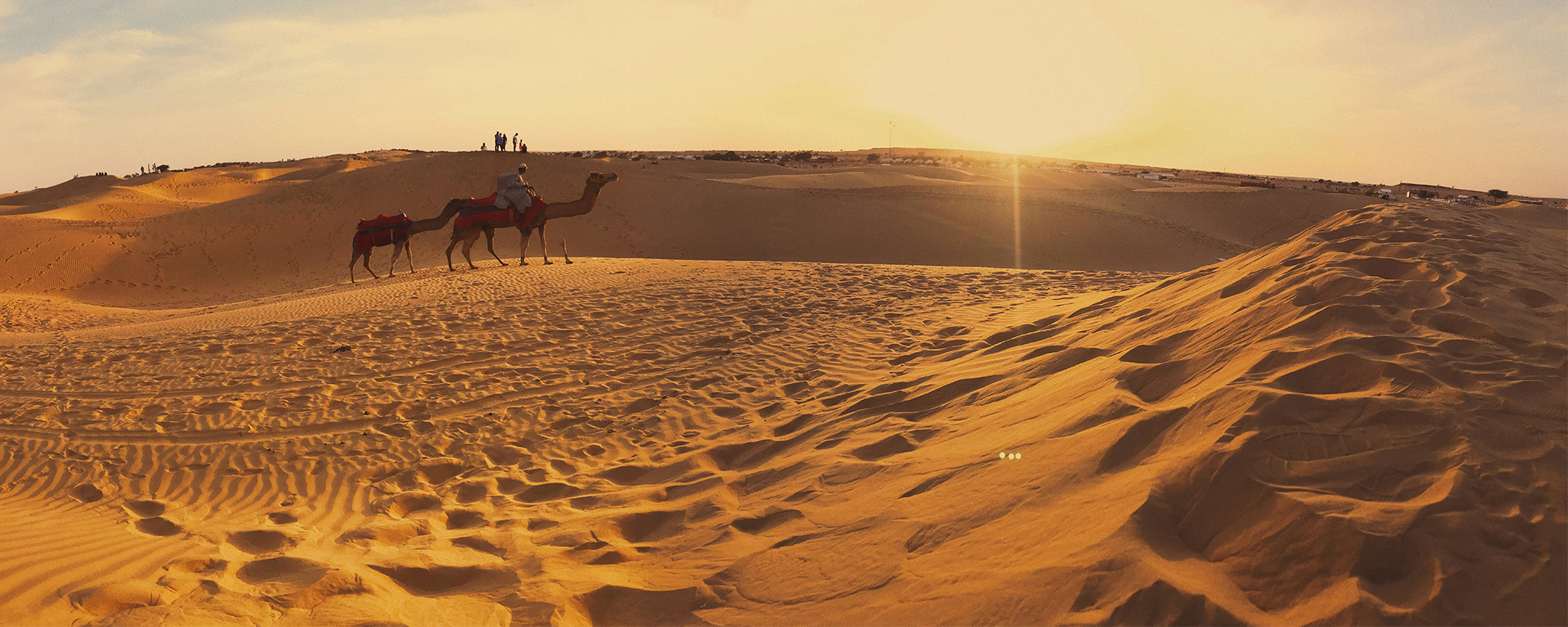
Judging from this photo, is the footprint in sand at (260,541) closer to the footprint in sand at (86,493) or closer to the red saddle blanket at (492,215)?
the footprint in sand at (86,493)

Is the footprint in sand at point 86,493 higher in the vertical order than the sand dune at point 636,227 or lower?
lower

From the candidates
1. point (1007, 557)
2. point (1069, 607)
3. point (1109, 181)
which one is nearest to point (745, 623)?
point (1007, 557)

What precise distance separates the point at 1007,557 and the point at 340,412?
5.83m

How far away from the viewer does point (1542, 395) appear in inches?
119

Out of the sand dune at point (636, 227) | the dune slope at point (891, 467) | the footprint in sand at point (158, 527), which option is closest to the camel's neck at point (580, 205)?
the sand dune at point (636, 227)

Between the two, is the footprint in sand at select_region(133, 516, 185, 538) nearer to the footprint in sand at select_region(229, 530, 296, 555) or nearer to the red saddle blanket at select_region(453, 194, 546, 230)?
the footprint in sand at select_region(229, 530, 296, 555)

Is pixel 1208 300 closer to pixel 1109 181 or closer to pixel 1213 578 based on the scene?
pixel 1213 578

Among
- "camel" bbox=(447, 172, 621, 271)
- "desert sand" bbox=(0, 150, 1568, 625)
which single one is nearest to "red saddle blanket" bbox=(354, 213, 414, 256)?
"camel" bbox=(447, 172, 621, 271)

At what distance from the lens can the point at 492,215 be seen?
1569 cm

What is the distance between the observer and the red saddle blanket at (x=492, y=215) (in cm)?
1563

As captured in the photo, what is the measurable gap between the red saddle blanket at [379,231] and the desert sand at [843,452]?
5.44 meters

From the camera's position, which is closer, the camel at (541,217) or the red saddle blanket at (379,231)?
the camel at (541,217)

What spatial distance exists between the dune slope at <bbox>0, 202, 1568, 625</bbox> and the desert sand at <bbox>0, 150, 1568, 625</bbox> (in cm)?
2

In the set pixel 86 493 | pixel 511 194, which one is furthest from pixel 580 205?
pixel 86 493
